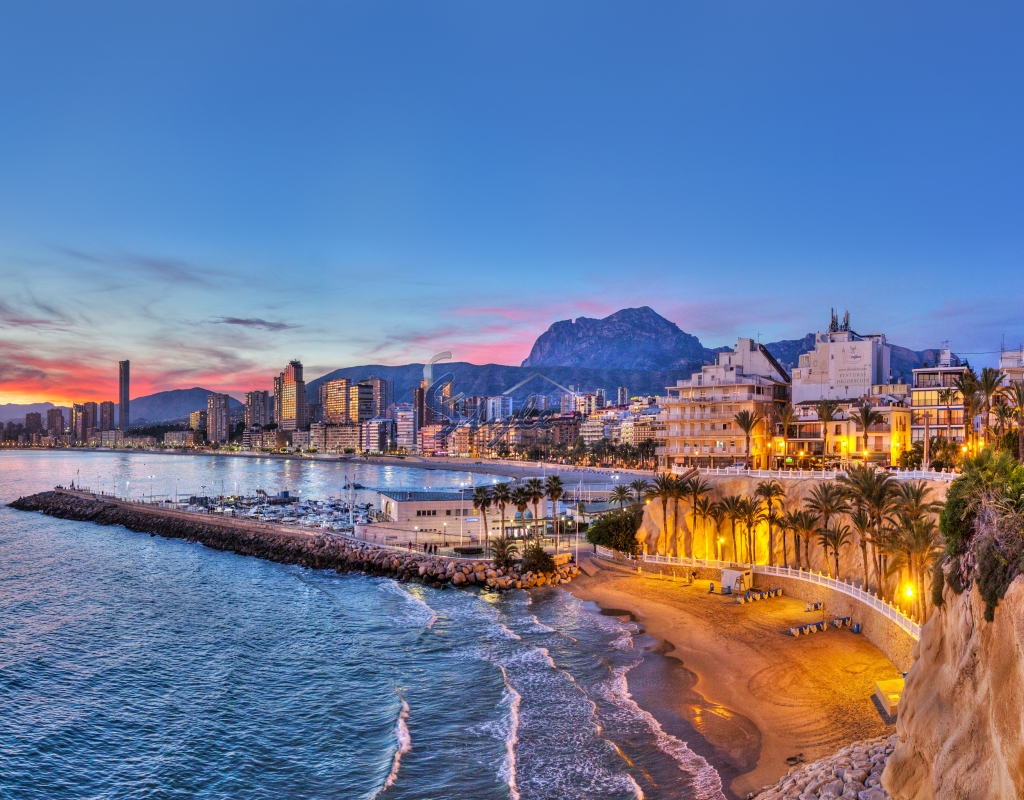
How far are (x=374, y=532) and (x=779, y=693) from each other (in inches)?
1880

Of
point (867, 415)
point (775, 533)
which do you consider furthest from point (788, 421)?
point (775, 533)

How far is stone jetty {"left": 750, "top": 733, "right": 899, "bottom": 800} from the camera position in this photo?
54.9 feet

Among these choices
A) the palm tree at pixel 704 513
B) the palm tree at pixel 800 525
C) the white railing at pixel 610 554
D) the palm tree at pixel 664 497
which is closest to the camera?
the palm tree at pixel 800 525

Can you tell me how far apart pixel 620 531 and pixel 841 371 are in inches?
1278

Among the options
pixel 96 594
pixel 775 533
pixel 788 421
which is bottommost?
pixel 96 594

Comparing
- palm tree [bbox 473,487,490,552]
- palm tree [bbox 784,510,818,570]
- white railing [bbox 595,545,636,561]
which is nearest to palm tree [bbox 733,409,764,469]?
white railing [bbox 595,545,636,561]

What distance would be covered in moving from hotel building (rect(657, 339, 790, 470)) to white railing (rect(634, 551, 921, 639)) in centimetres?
1778

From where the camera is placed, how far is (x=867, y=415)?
181 ft

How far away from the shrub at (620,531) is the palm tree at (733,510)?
27.6 feet

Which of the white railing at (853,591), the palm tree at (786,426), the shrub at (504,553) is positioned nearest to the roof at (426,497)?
the shrub at (504,553)

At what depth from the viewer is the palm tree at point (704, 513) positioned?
163ft

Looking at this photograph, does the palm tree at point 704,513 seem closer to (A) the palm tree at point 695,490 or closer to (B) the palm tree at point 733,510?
(A) the palm tree at point 695,490

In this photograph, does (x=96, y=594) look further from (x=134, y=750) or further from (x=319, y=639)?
(x=134, y=750)

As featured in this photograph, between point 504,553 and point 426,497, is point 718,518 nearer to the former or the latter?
point 504,553
